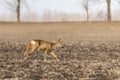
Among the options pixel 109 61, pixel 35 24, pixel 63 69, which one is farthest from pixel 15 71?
pixel 35 24

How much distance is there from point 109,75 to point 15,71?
12.2 ft

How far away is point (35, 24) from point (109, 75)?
125 feet

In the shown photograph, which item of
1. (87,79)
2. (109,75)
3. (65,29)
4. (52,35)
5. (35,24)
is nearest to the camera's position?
(87,79)

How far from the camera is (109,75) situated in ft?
50.3

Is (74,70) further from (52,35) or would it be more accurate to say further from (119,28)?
(119,28)

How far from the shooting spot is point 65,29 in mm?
49281

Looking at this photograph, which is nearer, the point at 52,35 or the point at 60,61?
the point at 60,61

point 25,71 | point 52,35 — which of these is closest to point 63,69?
point 25,71

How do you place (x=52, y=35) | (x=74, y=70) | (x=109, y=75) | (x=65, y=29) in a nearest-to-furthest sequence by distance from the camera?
(x=109, y=75) → (x=74, y=70) → (x=52, y=35) → (x=65, y=29)

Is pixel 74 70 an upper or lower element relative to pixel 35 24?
lower

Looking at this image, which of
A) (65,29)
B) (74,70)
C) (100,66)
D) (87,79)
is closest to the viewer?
(87,79)

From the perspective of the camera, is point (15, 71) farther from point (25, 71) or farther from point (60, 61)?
point (60, 61)

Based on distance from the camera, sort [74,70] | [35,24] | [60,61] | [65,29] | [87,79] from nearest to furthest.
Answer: [87,79], [74,70], [60,61], [65,29], [35,24]

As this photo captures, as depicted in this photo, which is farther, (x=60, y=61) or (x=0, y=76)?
(x=60, y=61)
